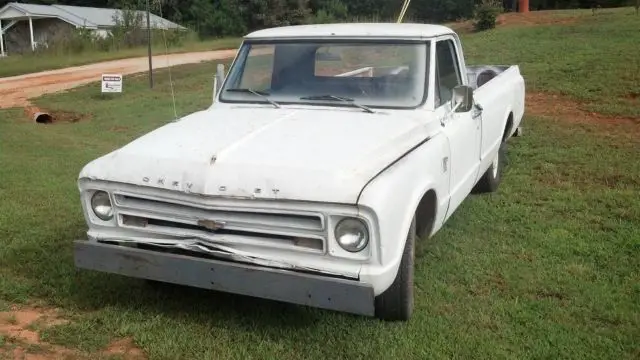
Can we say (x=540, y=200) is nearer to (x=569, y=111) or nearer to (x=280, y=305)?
(x=280, y=305)

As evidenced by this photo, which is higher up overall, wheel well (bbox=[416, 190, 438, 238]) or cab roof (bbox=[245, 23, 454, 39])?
cab roof (bbox=[245, 23, 454, 39])

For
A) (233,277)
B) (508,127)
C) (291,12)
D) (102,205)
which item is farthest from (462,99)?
(291,12)

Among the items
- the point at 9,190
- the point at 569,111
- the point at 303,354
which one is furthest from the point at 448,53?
the point at 569,111

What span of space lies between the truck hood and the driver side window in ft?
1.43

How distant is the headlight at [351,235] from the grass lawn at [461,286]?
0.62 meters

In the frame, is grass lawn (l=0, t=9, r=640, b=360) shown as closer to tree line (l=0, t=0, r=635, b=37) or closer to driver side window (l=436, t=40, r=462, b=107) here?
driver side window (l=436, t=40, r=462, b=107)

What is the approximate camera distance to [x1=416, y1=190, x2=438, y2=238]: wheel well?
4027mm

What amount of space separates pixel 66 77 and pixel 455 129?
67.8 ft

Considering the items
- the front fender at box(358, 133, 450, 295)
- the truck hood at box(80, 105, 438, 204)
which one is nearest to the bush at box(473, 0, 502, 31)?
the truck hood at box(80, 105, 438, 204)

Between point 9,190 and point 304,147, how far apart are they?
14.2 feet

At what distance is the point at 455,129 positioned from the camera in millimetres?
4551

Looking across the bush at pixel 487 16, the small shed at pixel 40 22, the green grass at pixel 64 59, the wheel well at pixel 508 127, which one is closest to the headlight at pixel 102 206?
the wheel well at pixel 508 127

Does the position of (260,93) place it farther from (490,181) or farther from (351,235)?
(490,181)

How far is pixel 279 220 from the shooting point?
3.33 meters
